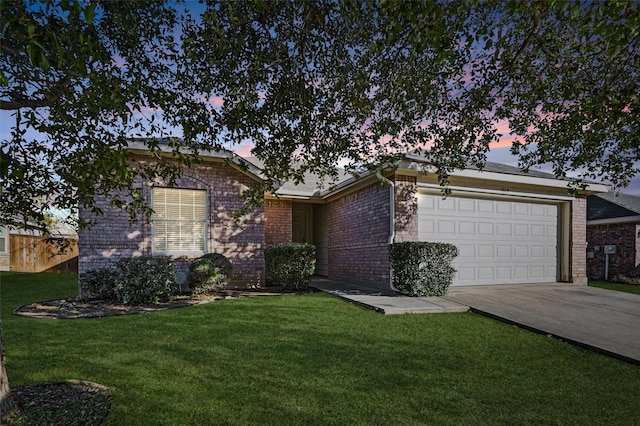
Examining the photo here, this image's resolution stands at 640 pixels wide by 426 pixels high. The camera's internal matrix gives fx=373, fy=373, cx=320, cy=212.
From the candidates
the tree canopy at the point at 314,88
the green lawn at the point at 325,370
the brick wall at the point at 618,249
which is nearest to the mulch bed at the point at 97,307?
the green lawn at the point at 325,370

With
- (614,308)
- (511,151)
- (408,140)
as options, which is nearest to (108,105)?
(408,140)

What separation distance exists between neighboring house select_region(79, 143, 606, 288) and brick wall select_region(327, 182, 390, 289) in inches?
1.4

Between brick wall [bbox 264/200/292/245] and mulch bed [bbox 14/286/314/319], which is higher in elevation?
brick wall [bbox 264/200/292/245]

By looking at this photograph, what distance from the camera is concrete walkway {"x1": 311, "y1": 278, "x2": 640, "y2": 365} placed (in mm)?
5812

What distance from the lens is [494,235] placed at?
11.3 metres

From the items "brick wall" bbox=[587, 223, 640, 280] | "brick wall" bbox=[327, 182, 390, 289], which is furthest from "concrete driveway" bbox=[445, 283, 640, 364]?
"brick wall" bbox=[587, 223, 640, 280]

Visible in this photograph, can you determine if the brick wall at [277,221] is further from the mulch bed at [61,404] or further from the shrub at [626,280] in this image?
the shrub at [626,280]

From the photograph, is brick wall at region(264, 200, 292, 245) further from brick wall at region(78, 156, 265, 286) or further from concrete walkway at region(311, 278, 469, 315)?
concrete walkway at region(311, 278, 469, 315)

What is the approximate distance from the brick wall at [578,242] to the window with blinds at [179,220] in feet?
38.3

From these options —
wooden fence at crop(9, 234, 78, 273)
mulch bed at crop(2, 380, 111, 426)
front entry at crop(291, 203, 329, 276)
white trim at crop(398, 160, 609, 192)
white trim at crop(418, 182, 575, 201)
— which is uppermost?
white trim at crop(398, 160, 609, 192)

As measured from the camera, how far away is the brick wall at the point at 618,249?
587 inches

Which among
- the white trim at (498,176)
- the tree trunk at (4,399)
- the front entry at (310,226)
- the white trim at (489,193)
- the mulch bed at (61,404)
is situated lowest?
the mulch bed at (61,404)

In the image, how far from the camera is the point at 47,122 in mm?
4211

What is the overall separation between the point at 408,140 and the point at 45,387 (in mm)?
5947
